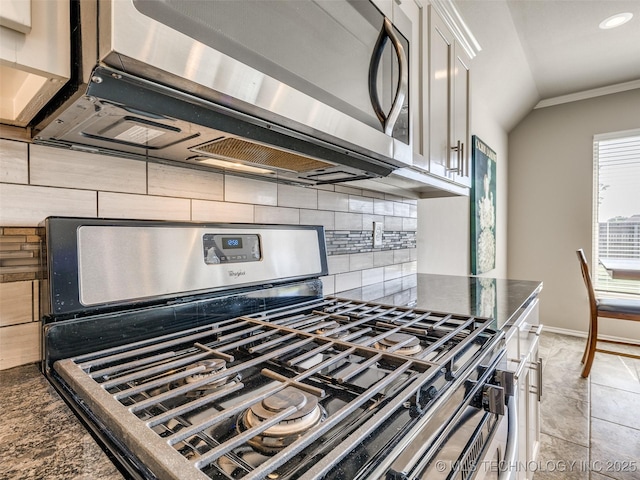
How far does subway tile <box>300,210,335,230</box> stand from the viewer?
4.07 feet

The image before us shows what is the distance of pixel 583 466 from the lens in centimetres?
167

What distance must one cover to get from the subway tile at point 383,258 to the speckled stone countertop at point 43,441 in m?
1.32

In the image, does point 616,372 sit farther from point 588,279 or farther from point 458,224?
point 458,224

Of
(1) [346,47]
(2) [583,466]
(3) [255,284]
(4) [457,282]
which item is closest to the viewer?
(1) [346,47]

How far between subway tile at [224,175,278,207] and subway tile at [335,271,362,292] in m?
0.46

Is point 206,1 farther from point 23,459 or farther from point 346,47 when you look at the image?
point 23,459

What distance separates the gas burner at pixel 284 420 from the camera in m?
0.41

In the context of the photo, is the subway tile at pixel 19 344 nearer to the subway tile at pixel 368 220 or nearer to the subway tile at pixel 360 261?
the subway tile at pixel 360 261

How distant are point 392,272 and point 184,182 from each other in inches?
48.2

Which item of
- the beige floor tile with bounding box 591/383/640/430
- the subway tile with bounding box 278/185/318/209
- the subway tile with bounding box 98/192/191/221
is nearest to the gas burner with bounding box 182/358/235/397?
the subway tile with bounding box 98/192/191/221

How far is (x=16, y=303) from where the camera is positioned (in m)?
0.64

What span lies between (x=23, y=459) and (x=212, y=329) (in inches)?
17.3

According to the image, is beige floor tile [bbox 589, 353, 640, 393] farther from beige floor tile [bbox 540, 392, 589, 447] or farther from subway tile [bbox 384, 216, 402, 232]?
subway tile [bbox 384, 216, 402, 232]

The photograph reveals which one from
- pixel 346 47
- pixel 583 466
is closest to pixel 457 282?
pixel 583 466
